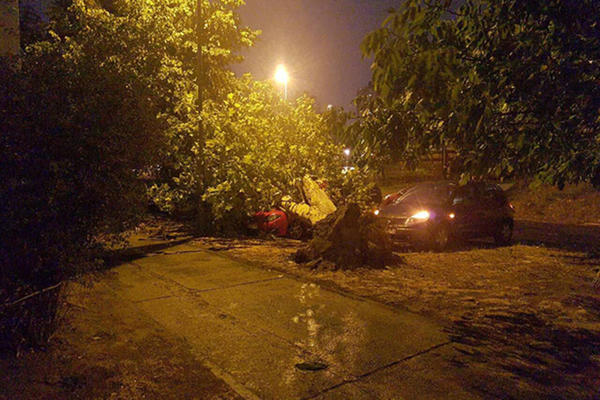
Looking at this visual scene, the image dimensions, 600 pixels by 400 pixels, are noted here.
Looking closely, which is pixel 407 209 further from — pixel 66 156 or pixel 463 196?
pixel 66 156

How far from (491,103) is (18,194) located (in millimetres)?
4320

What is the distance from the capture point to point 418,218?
11391 mm

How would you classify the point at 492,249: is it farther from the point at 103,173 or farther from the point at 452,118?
the point at 103,173

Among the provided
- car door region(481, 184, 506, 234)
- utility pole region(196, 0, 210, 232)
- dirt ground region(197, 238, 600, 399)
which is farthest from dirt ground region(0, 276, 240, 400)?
car door region(481, 184, 506, 234)

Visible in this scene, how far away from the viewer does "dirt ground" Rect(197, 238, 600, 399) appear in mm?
4598

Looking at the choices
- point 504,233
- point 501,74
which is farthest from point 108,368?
point 504,233

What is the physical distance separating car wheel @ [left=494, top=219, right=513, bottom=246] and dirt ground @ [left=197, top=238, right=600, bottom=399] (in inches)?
21.7

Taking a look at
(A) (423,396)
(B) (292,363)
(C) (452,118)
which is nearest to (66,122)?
(B) (292,363)

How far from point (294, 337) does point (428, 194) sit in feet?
26.2

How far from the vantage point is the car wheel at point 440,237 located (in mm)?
11375

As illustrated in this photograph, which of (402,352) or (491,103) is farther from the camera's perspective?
(402,352)

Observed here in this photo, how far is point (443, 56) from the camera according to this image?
3.79 meters

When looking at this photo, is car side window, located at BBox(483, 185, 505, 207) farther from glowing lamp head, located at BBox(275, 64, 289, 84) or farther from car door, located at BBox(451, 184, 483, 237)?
glowing lamp head, located at BBox(275, 64, 289, 84)

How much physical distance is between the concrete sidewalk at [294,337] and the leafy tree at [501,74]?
2.14 meters
